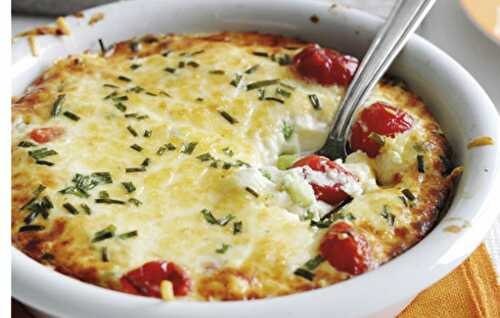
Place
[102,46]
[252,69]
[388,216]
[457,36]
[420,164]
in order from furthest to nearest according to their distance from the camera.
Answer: [457,36]
[102,46]
[252,69]
[420,164]
[388,216]

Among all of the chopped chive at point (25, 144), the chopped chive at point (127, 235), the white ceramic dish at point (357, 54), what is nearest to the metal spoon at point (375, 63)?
the white ceramic dish at point (357, 54)

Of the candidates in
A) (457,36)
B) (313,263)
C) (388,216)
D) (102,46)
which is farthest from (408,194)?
(457,36)

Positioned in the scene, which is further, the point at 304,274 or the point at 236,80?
the point at 236,80

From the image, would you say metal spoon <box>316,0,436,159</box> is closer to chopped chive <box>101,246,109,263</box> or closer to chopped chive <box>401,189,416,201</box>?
chopped chive <box>401,189,416,201</box>

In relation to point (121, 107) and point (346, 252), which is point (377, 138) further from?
point (121, 107)

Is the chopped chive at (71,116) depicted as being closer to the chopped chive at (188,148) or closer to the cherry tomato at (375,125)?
the chopped chive at (188,148)

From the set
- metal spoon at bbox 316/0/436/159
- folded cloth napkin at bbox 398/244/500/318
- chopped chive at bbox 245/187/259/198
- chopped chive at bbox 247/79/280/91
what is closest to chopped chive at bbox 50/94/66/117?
chopped chive at bbox 247/79/280/91
